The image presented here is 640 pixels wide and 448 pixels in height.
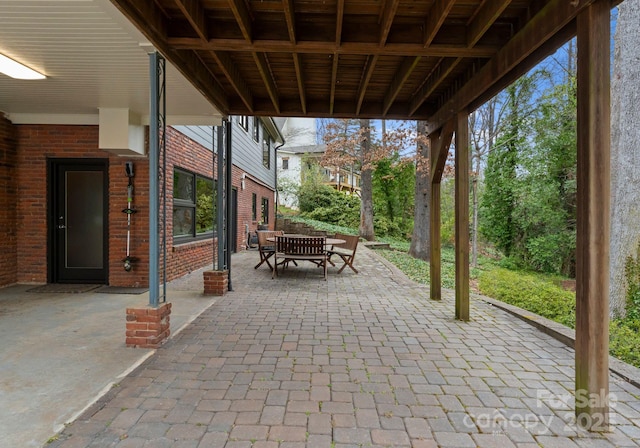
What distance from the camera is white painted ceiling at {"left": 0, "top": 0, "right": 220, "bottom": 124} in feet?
9.57

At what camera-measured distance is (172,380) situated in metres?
2.76

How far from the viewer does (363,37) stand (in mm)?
3346


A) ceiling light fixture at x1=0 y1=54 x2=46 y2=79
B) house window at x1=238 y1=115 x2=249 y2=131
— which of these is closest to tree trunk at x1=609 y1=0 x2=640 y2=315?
ceiling light fixture at x1=0 y1=54 x2=46 y2=79

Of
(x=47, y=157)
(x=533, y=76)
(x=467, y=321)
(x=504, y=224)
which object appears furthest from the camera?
(x=504, y=224)

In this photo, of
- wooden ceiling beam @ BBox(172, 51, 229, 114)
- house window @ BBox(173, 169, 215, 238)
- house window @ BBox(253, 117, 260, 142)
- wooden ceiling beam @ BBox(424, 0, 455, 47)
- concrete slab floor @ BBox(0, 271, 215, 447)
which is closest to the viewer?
concrete slab floor @ BBox(0, 271, 215, 447)

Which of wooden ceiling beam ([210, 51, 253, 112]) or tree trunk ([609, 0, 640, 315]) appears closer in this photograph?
wooden ceiling beam ([210, 51, 253, 112])

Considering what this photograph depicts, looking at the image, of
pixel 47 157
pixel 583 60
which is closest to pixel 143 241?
pixel 47 157

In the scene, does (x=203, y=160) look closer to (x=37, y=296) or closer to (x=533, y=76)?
(x=37, y=296)

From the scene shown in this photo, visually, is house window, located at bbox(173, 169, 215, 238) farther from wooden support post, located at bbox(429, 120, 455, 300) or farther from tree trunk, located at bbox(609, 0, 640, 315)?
tree trunk, located at bbox(609, 0, 640, 315)

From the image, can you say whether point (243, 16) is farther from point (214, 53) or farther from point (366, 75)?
point (366, 75)

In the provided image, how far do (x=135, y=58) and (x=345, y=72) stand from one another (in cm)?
239

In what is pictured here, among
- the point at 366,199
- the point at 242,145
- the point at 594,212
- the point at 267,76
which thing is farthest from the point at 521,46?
the point at 366,199

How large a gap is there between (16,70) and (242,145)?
24.4 ft

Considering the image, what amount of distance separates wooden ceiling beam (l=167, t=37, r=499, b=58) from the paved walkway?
291 cm
